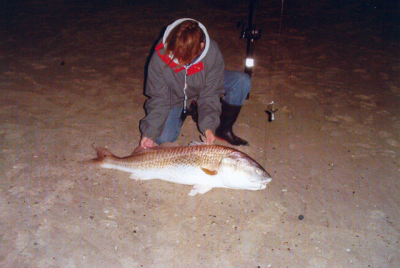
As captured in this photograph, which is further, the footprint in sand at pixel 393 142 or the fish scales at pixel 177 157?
the footprint in sand at pixel 393 142

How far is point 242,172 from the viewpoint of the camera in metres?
2.80

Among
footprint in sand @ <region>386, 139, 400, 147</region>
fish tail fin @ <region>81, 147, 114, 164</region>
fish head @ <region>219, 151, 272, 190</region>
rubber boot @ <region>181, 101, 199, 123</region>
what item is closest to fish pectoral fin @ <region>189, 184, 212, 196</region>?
fish head @ <region>219, 151, 272, 190</region>

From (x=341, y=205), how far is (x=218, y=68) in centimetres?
175

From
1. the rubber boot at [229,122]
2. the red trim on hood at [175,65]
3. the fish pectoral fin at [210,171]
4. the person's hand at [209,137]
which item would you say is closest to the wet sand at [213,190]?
the rubber boot at [229,122]

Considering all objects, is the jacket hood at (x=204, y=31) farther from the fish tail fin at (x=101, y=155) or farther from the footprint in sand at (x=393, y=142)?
the footprint in sand at (x=393, y=142)

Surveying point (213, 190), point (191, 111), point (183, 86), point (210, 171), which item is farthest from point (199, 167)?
point (191, 111)

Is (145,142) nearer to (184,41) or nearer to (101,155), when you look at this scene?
(101,155)

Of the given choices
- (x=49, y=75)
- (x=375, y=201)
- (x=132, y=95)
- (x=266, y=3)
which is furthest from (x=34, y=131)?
(x=266, y=3)

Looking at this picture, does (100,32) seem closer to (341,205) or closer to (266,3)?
(266,3)

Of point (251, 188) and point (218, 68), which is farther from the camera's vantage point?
point (218, 68)

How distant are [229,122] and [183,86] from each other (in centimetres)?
71

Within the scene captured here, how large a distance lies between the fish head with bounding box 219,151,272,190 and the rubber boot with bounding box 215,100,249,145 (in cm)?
92

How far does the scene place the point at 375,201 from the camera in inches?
118

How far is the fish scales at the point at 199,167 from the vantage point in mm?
2809
